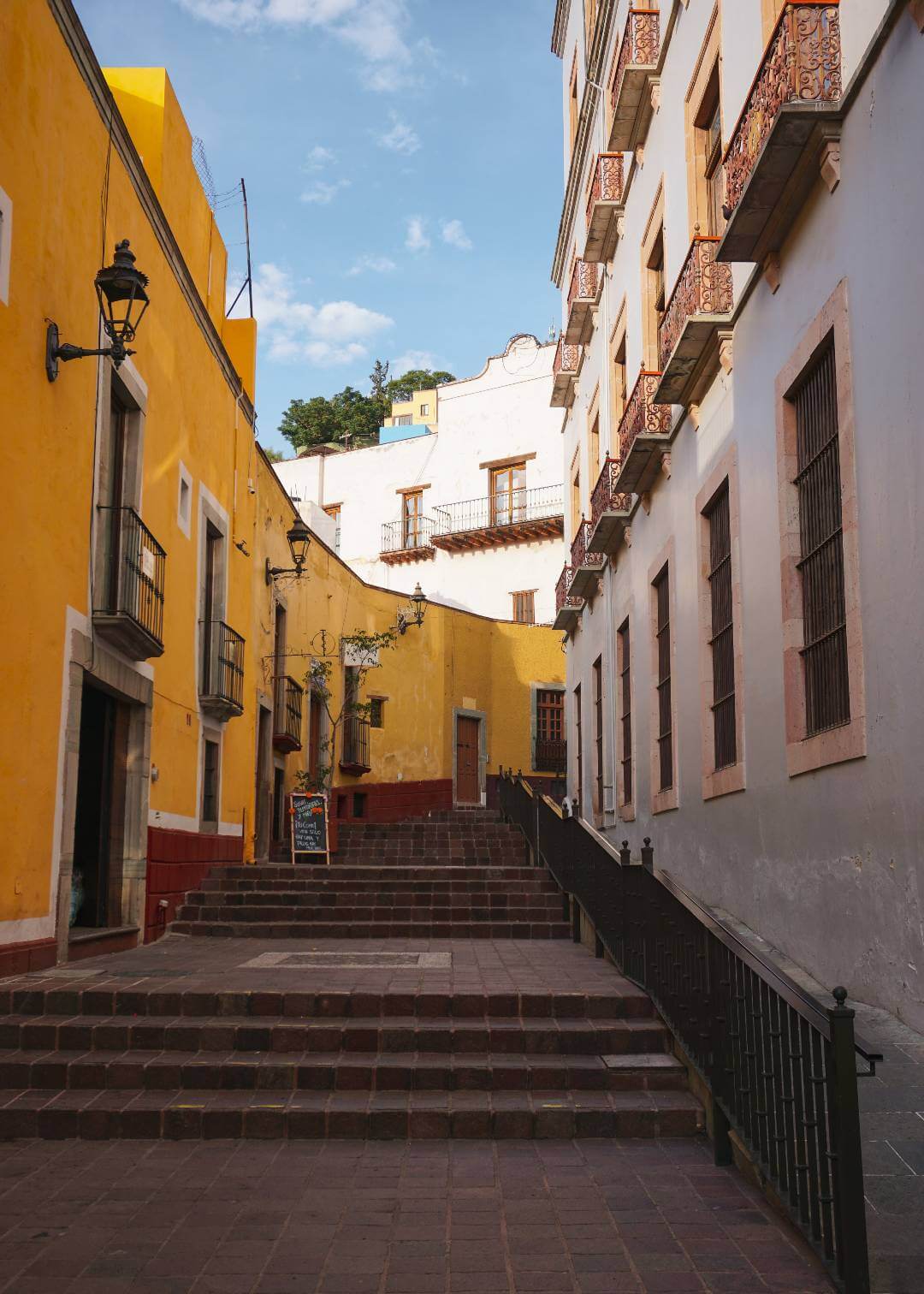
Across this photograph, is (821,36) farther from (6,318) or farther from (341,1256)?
(341,1256)

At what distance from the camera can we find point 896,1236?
3561mm

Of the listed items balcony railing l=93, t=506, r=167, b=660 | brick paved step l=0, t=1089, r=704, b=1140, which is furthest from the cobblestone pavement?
balcony railing l=93, t=506, r=167, b=660

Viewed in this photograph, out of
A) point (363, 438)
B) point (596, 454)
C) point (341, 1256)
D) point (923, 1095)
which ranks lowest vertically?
point (341, 1256)

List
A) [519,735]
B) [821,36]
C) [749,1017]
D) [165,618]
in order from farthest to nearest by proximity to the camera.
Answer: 1. [519,735]
2. [165,618]
3. [821,36]
4. [749,1017]

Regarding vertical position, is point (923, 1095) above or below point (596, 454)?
below

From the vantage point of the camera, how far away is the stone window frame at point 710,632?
317 inches

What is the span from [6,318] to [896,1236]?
22.3ft

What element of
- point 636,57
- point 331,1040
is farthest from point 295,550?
point 331,1040

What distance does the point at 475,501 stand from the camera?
32062mm

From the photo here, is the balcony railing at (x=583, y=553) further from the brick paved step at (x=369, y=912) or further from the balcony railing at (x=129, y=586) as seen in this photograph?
the balcony railing at (x=129, y=586)

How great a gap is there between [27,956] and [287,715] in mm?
10148

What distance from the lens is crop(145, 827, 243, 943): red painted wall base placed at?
1078 cm

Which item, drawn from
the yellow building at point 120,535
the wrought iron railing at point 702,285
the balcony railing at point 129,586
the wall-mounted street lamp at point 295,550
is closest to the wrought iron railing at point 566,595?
the wall-mounted street lamp at point 295,550

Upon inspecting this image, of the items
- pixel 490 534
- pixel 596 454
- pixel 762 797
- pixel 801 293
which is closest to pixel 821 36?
pixel 801 293
